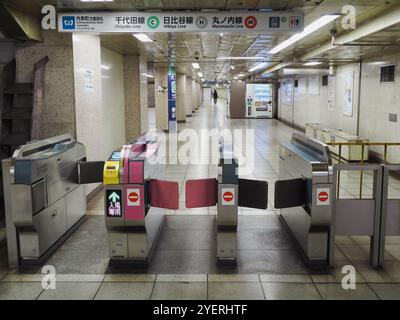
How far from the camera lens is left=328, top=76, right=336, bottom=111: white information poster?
44.0 feet

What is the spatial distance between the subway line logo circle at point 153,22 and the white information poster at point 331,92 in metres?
9.32

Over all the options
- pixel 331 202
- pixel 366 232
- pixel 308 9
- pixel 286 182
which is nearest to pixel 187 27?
pixel 308 9

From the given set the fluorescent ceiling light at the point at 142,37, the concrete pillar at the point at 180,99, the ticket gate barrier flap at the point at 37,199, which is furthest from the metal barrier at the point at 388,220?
the concrete pillar at the point at 180,99

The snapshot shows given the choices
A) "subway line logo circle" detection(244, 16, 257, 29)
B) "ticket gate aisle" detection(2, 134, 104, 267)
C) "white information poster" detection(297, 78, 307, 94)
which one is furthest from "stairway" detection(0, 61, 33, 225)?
"white information poster" detection(297, 78, 307, 94)

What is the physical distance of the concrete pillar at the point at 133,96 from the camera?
10.7 metres

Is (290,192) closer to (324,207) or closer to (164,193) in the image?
(324,207)

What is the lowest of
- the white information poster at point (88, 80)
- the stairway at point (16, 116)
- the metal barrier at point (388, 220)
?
the metal barrier at point (388, 220)

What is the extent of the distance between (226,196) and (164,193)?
25.6 inches

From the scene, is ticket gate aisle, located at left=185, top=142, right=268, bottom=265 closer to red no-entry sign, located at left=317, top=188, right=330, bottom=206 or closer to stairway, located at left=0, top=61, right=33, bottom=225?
red no-entry sign, located at left=317, top=188, right=330, bottom=206

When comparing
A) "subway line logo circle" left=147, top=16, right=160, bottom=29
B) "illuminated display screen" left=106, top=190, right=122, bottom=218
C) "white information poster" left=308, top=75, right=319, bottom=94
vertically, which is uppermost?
"subway line logo circle" left=147, top=16, right=160, bottom=29

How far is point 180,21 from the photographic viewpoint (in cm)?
543

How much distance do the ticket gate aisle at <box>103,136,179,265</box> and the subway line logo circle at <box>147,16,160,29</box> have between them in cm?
185

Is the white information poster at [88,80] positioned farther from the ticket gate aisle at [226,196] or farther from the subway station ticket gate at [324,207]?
the subway station ticket gate at [324,207]

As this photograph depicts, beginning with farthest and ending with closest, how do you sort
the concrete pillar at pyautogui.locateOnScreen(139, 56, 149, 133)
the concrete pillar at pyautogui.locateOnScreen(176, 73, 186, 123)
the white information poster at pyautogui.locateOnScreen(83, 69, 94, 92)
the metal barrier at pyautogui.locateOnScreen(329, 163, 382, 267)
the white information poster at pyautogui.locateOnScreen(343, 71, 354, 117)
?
the concrete pillar at pyautogui.locateOnScreen(176, 73, 186, 123) < the white information poster at pyautogui.locateOnScreen(343, 71, 354, 117) < the concrete pillar at pyautogui.locateOnScreen(139, 56, 149, 133) < the white information poster at pyautogui.locateOnScreen(83, 69, 94, 92) < the metal barrier at pyautogui.locateOnScreen(329, 163, 382, 267)
